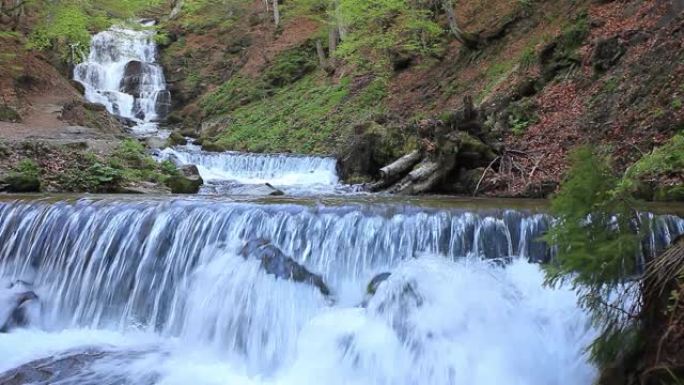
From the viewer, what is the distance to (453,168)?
36.9ft

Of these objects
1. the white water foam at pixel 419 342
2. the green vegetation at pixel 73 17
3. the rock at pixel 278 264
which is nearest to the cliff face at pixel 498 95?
the white water foam at pixel 419 342

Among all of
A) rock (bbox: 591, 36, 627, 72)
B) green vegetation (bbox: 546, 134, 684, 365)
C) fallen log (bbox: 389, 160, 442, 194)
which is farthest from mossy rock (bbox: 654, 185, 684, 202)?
rock (bbox: 591, 36, 627, 72)

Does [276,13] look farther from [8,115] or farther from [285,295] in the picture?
[285,295]

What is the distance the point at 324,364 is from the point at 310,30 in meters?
27.3

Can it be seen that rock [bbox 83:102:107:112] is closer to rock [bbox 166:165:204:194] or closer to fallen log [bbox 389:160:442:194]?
rock [bbox 166:165:204:194]

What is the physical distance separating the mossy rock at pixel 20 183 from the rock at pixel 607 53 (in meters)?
11.3

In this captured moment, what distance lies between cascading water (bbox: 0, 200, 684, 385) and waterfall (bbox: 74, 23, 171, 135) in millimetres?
20936

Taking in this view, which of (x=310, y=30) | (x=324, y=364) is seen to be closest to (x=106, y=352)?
(x=324, y=364)

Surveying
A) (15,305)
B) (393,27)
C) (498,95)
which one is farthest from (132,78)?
(15,305)

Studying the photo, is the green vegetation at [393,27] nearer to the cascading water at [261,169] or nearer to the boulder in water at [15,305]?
the cascading water at [261,169]

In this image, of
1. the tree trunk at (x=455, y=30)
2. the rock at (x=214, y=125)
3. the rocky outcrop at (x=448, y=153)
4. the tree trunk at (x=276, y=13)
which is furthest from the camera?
the tree trunk at (x=276, y=13)

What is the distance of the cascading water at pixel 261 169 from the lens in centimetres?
1516

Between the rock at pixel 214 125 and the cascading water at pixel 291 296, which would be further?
the rock at pixel 214 125

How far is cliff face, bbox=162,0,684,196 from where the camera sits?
10211 millimetres
